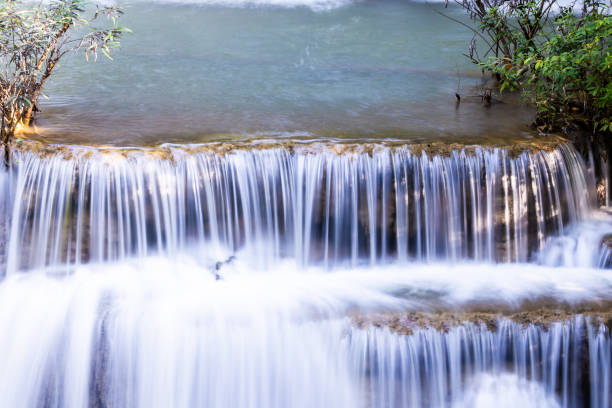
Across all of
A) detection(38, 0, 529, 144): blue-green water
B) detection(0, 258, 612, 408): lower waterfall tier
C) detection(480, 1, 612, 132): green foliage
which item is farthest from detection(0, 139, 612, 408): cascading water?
detection(38, 0, 529, 144): blue-green water

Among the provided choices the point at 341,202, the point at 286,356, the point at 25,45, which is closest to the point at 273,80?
the point at 341,202

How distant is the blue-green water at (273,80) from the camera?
7.71 metres

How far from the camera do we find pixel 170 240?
22.3 feet

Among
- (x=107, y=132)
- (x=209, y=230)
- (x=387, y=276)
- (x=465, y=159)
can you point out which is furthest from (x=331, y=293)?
(x=107, y=132)

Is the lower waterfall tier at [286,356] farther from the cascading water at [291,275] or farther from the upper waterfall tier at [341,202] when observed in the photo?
the upper waterfall tier at [341,202]

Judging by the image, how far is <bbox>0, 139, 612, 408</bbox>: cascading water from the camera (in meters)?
5.77

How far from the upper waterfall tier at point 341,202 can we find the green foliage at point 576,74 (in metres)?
0.60

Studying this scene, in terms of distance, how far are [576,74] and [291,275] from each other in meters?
3.53

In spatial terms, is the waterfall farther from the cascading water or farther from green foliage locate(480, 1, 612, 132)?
green foliage locate(480, 1, 612, 132)

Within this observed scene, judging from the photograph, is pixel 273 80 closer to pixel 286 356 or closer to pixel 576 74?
pixel 576 74

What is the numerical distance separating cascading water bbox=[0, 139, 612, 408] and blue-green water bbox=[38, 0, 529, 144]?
72 centimetres

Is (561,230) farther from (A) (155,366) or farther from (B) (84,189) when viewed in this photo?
(B) (84,189)

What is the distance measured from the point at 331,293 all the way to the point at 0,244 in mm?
3138

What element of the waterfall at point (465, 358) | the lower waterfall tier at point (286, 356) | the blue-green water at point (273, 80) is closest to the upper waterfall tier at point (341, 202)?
the blue-green water at point (273, 80)
